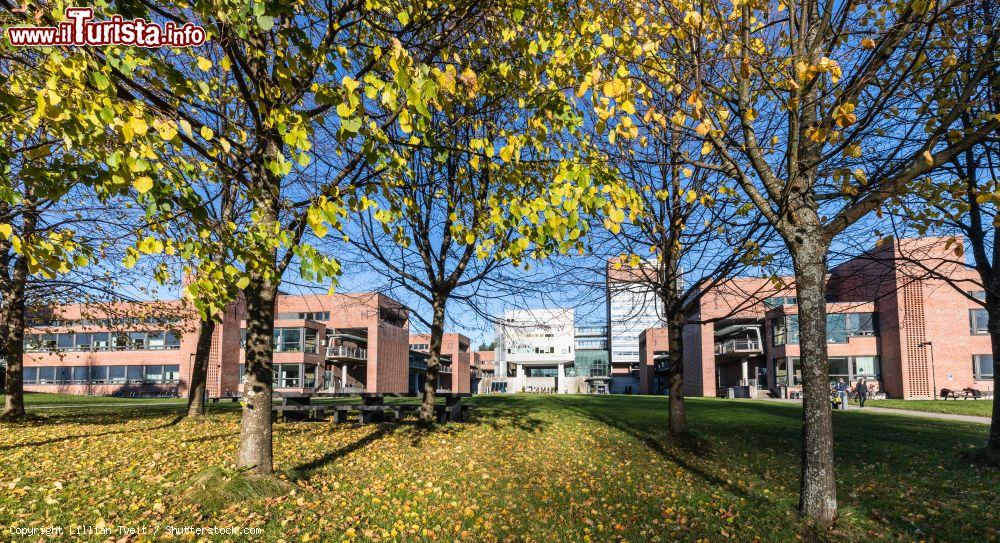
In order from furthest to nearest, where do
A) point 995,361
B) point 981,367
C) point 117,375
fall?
1. point 117,375
2. point 981,367
3. point 995,361

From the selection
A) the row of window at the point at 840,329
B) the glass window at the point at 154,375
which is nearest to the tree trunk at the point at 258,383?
the row of window at the point at 840,329

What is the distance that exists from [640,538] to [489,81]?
572cm

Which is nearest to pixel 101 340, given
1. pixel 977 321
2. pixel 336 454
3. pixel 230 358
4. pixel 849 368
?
pixel 230 358

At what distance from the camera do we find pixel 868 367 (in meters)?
38.9

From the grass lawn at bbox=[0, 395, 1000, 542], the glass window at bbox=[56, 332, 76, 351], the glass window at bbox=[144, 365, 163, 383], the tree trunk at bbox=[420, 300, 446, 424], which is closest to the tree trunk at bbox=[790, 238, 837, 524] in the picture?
the grass lawn at bbox=[0, 395, 1000, 542]

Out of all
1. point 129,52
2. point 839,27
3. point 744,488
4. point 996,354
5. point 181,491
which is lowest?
point 744,488

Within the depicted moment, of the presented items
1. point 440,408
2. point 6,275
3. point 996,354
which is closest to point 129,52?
point 440,408

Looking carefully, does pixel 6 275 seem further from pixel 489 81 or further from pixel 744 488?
pixel 744 488

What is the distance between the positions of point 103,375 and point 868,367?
6278cm

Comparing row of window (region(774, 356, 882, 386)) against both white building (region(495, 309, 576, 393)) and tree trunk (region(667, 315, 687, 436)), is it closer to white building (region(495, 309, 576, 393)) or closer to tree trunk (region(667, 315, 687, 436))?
tree trunk (region(667, 315, 687, 436))

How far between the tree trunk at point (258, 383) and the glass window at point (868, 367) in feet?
142

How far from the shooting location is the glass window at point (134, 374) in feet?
153

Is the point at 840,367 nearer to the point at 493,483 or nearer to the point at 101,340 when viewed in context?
the point at 493,483

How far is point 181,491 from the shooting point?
6.06 metres
